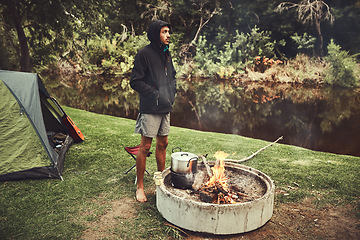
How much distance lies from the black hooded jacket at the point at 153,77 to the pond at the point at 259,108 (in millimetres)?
5537

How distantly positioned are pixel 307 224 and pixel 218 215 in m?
1.09

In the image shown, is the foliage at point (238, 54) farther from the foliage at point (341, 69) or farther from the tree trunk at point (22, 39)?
the tree trunk at point (22, 39)

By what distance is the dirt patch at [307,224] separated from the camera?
9.13ft

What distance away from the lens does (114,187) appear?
384 centimetres

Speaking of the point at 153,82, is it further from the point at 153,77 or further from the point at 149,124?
the point at 149,124

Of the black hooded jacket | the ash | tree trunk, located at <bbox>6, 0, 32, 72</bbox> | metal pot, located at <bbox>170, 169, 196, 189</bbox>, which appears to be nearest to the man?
the black hooded jacket

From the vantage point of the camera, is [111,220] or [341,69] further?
[341,69]

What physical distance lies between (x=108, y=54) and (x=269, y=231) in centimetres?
2146

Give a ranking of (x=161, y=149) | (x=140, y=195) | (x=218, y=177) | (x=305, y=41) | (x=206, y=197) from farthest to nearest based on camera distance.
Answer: (x=305, y=41) → (x=161, y=149) → (x=140, y=195) → (x=218, y=177) → (x=206, y=197)

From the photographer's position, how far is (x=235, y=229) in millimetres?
2697

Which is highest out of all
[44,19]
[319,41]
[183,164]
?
[319,41]

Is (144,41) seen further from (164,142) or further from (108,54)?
(164,142)

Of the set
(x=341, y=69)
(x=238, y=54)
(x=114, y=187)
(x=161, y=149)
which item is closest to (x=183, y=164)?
(x=161, y=149)

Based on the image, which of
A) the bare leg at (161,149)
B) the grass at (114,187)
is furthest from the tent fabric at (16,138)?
the bare leg at (161,149)
